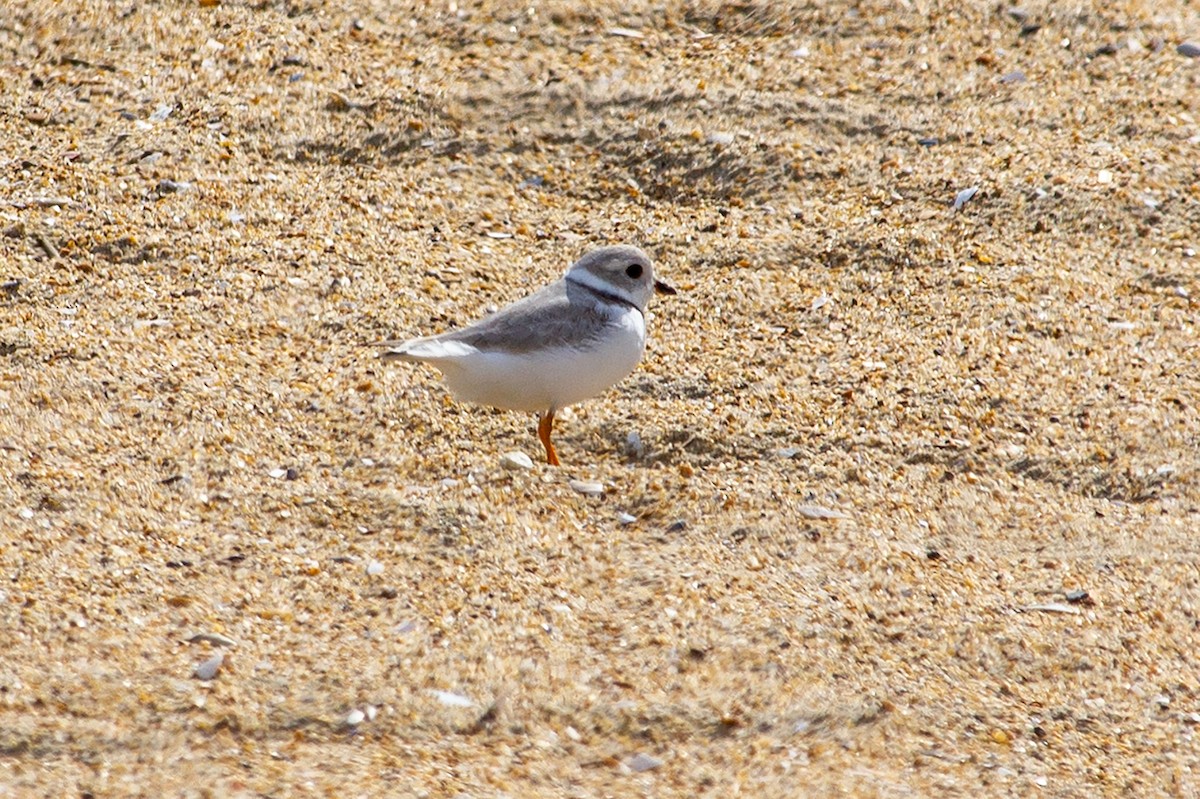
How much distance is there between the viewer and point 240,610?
4.45 meters

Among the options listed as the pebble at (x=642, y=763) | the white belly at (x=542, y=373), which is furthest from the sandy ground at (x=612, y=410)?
the white belly at (x=542, y=373)

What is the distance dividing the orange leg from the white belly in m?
0.04

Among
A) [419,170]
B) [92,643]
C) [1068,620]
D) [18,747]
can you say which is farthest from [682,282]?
[18,747]

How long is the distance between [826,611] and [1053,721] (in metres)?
0.75

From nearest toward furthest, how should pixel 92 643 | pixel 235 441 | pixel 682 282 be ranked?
pixel 92 643, pixel 235 441, pixel 682 282

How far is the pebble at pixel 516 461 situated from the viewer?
5387mm

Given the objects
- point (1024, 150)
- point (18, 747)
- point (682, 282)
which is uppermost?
point (1024, 150)

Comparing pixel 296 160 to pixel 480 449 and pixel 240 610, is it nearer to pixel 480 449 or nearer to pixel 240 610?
pixel 480 449

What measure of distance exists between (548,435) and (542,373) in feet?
0.96

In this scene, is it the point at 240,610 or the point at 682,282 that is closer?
the point at 240,610

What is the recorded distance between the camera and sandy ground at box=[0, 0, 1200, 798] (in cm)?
411

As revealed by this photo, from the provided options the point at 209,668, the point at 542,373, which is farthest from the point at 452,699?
the point at 542,373

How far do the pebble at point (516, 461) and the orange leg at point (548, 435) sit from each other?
0.08 m

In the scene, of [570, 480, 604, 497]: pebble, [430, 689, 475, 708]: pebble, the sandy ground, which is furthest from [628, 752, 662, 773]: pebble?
[570, 480, 604, 497]: pebble
